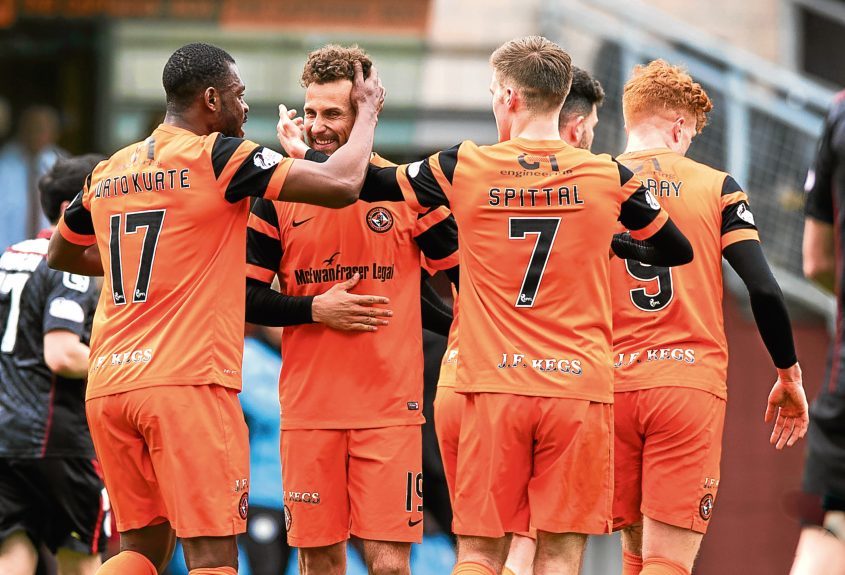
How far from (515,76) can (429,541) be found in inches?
275

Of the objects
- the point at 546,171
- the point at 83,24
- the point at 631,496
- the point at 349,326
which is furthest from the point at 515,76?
the point at 83,24

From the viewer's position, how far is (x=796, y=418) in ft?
22.4

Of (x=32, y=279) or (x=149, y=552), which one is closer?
(x=149, y=552)

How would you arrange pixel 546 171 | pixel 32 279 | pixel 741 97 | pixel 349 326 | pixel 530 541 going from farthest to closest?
pixel 741 97
pixel 32 279
pixel 530 541
pixel 349 326
pixel 546 171

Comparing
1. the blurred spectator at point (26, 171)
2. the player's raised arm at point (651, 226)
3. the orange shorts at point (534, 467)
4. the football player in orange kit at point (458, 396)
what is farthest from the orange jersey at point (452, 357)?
the blurred spectator at point (26, 171)

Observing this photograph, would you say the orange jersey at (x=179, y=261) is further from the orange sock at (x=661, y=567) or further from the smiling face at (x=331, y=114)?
the orange sock at (x=661, y=567)

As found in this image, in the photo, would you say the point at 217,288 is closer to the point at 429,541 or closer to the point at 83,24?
the point at 429,541

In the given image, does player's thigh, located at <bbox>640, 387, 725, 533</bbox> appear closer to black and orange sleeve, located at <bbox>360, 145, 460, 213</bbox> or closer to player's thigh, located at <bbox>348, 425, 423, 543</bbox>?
player's thigh, located at <bbox>348, 425, 423, 543</bbox>

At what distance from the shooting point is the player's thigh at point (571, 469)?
5777 mm

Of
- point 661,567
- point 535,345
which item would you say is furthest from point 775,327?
point 535,345

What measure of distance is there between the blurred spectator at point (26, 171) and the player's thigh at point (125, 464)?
26.3 feet

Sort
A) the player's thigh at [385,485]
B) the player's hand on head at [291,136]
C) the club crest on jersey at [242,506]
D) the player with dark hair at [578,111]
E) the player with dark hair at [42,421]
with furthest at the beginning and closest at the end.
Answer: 1. the player with dark hair at [42,421]
2. the player with dark hair at [578,111]
3. the player's thigh at [385,485]
4. the player's hand on head at [291,136]
5. the club crest on jersey at [242,506]

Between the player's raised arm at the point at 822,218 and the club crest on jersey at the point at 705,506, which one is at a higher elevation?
the player's raised arm at the point at 822,218

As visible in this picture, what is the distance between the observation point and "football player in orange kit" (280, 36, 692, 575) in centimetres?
579
